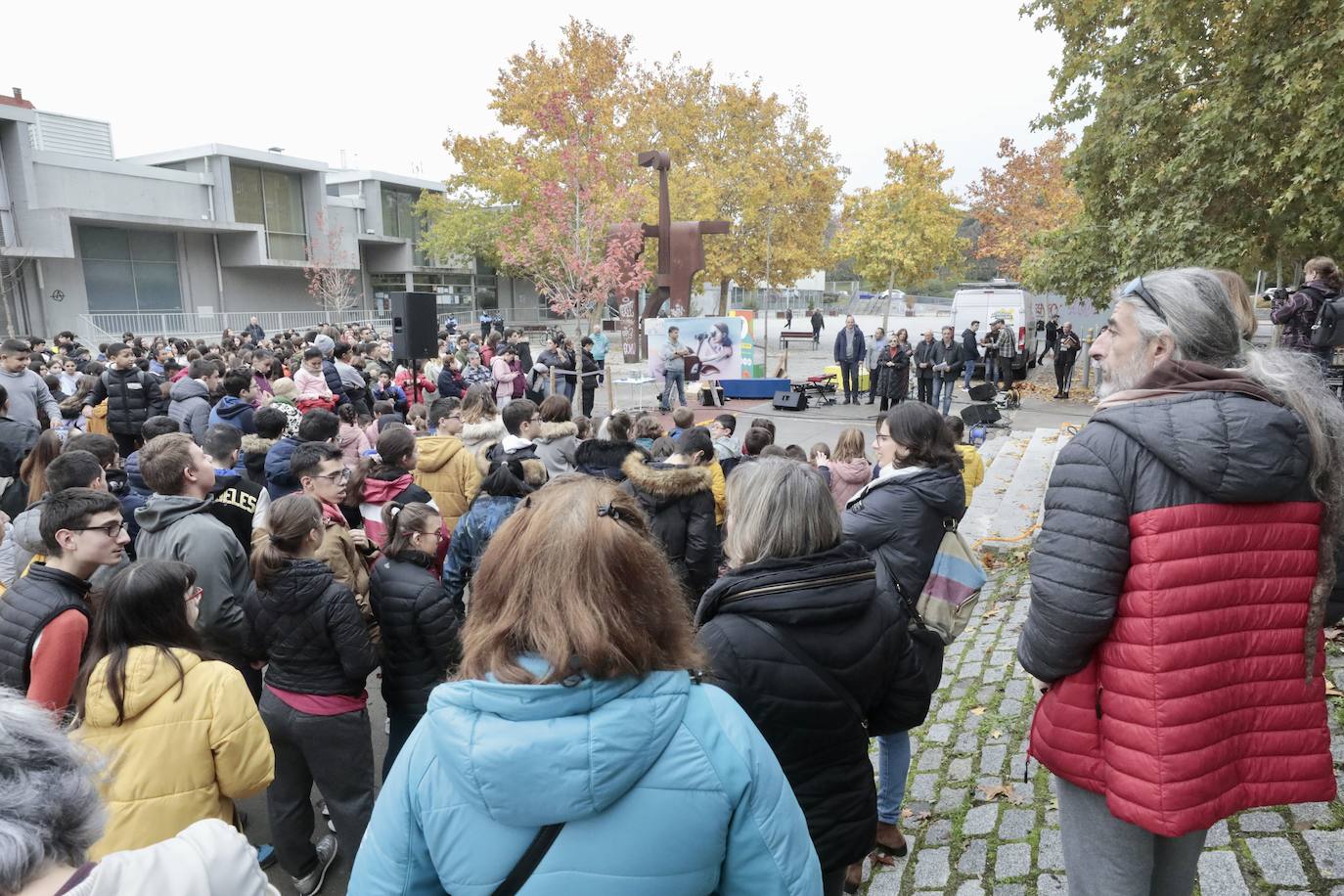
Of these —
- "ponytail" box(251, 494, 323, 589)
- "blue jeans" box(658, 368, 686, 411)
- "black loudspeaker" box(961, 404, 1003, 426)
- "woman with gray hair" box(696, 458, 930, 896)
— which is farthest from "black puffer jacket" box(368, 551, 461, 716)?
"blue jeans" box(658, 368, 686, 411)

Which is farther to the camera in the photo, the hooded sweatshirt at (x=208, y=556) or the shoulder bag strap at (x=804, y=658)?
the hooded sweatshirt at (x=208, y=556)

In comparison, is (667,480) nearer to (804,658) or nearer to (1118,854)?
(804,658)

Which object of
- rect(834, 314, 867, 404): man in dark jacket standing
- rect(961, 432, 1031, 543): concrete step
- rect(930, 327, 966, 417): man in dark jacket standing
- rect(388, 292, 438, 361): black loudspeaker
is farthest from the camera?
rect(834, 314, 867, 404): man in dark jacket standing

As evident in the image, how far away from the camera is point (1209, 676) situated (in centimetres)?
177

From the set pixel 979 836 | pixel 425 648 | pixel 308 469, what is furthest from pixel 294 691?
pixel 979 836

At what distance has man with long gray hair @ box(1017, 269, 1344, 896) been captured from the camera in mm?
1744

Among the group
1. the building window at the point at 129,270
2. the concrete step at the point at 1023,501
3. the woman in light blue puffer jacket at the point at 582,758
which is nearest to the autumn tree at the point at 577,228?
the concrete step at the point at 1023,501

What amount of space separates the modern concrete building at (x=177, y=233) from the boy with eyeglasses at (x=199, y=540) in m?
31.4

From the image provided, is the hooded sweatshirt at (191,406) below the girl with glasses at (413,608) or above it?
above

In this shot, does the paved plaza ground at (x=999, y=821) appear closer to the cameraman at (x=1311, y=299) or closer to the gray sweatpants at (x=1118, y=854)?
the gray sweatpants at (x=1118, y=854)

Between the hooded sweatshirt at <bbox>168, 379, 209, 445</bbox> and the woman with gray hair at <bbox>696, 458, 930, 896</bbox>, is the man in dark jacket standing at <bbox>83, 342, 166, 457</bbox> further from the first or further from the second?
the woman with gray hair at <bbox>696, 458, 930, 896</bbox>

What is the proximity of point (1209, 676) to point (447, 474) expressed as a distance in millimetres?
4841

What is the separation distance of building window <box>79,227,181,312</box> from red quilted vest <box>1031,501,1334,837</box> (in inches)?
1558

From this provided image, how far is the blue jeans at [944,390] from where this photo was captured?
51.7ft
